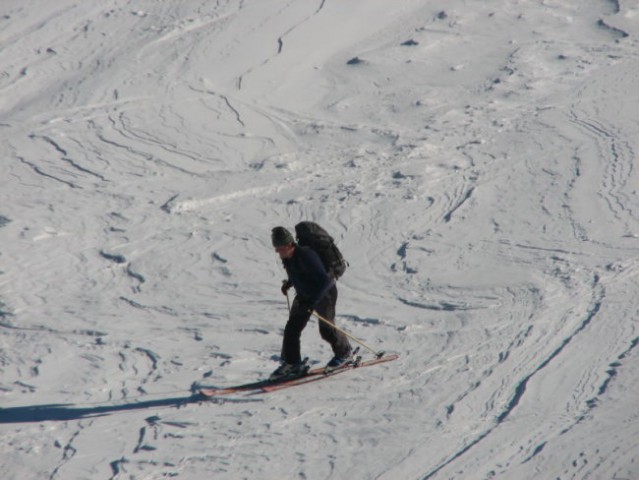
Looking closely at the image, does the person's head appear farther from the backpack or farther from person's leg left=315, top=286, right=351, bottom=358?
person's leg left=315, top=286, right=351, bottom=358

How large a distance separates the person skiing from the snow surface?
0.25 meters

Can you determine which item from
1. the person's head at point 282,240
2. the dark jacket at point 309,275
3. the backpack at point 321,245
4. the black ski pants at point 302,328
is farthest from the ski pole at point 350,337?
the person's head at point 282,240

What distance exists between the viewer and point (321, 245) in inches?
264

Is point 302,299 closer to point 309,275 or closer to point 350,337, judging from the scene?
point 309,275

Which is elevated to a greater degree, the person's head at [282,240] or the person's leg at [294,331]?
the person's head at [282,240]

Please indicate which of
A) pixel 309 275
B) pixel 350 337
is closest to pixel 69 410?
pixel 309 275

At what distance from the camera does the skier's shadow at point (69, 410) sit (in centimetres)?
660

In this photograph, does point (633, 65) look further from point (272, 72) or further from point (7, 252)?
point (7, 252)

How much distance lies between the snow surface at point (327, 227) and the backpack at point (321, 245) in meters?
0.93

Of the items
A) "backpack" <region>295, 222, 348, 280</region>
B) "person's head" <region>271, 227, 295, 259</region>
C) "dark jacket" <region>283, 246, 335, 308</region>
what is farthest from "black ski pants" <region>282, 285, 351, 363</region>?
"person's head" <region>271, 227, 295, 259</region>

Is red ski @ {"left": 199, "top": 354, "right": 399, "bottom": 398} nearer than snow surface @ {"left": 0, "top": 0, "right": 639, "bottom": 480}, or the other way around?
snow surface @ {"left": 0, "top": 0, "right": 639, "bottom": 480}

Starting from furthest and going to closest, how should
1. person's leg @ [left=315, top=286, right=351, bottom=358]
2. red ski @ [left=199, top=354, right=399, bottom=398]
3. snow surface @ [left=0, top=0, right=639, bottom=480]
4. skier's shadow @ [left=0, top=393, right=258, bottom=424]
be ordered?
1. person's leg @ [left=315, top=286, right=351, bottom=358]
2. red ski @ [left=199, top=354, right=399, bottom=398]
3. skier's shadow @ [left=0, top=393, right=258, bottom=424]
4. snow surface @ [left=0, top=0, right=639, bottom=480]

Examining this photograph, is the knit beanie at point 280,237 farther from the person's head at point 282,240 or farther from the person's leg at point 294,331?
the person's leg at point 294,331

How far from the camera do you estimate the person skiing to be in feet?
21.7
